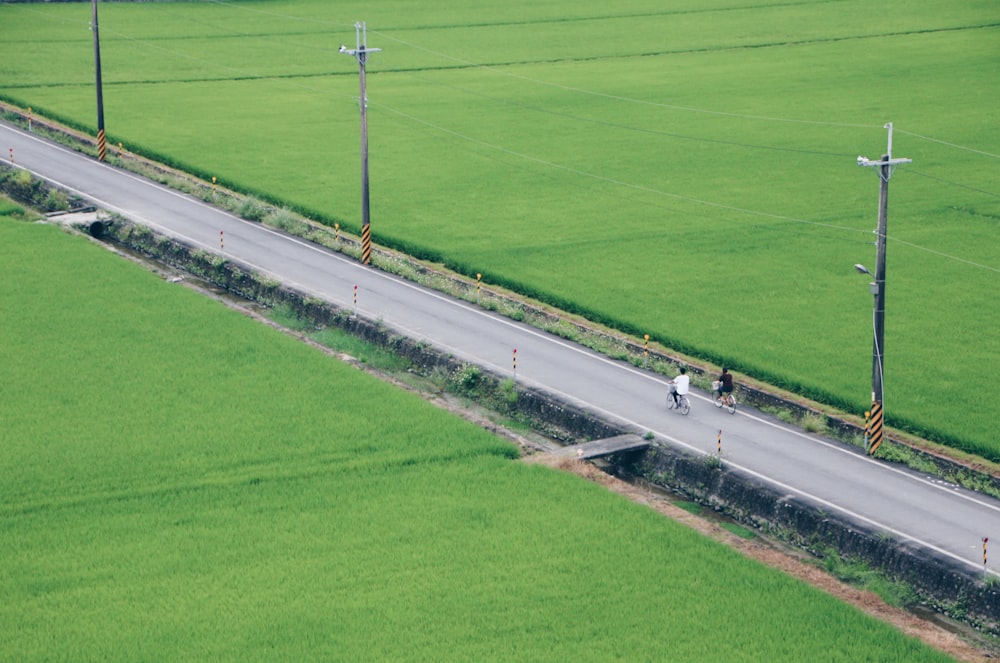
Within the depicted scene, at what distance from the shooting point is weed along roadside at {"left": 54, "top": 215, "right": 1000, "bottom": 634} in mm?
25094

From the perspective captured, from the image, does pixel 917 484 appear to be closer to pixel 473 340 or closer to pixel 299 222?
pixel 473 340

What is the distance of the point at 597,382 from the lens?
1405 inches

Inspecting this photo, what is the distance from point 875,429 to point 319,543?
13.1 meters

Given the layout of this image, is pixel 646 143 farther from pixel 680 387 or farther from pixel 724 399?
pixel 680 387

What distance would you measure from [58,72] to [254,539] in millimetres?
58402

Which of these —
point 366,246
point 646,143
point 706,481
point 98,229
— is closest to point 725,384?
point 706,481

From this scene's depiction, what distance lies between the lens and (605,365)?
122ft

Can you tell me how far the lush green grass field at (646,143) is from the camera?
4050 cm

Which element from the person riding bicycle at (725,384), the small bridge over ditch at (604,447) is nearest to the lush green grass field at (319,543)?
the small bridge over ditch at (604,447)

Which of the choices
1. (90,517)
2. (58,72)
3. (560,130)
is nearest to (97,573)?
(90,517)

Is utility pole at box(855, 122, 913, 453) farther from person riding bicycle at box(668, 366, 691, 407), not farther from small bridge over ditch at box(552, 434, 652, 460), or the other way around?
small bridge over ditch at box(552, 434, 652, 460)

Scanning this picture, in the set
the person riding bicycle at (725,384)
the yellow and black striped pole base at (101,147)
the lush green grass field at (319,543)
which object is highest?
the yellow and black striped pole base at (101,147)

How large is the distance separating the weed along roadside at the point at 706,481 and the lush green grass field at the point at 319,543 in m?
2.03

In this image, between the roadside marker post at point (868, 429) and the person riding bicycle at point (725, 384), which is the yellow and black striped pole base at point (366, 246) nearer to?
the person riding bicycle at point (725, 384)
